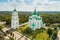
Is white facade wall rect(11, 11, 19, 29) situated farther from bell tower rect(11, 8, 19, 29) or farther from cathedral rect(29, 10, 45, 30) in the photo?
cathedral rect(29, 10, 45, 30)

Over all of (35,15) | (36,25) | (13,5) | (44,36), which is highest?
(13,5)

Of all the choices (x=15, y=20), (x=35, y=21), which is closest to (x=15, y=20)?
(x=15, y=20)

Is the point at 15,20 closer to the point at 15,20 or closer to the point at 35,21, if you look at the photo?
the point at 15,20

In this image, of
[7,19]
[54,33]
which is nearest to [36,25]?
[54,33]

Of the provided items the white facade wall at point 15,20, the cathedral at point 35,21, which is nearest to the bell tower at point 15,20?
the white facade wall at point 15,20

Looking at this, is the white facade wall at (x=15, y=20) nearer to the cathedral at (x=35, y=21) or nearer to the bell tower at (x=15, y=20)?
the bell tower at (x=15, y=20)

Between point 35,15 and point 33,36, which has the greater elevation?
point 35,15

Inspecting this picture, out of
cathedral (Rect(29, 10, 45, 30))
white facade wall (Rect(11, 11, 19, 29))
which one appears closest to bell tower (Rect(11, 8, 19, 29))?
white facade wall (Rect(11, 11, 19, 29))

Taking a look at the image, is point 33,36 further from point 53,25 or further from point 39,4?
point 39,4
